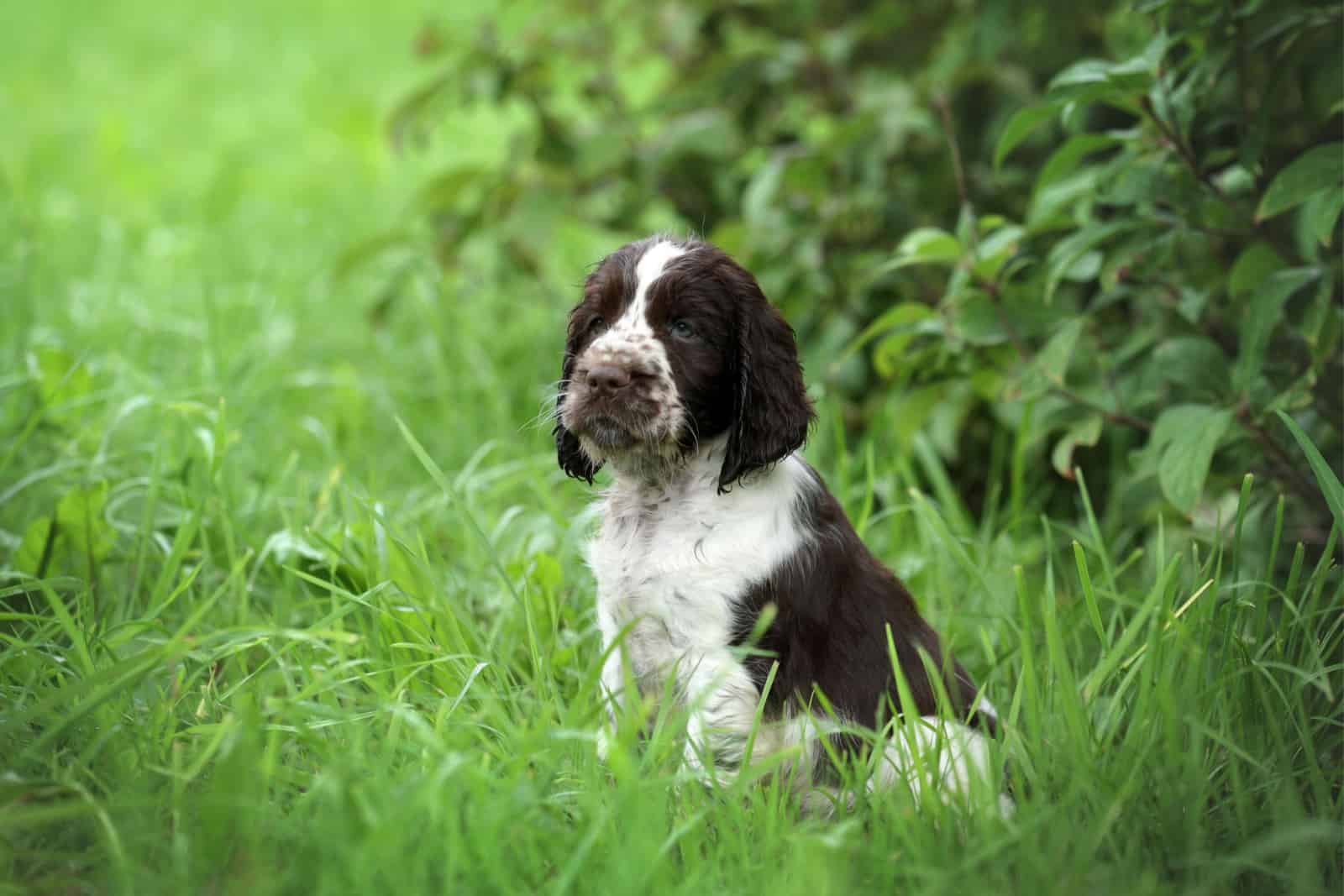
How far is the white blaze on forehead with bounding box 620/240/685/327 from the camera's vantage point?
2973mm

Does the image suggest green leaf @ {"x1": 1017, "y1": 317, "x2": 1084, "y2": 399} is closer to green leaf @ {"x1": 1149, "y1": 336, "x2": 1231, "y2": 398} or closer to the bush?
the bush

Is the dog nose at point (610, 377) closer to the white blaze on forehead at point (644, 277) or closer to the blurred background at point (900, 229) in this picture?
the white blaze on forehead at point (644, 277)

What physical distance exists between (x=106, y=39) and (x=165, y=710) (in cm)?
1300

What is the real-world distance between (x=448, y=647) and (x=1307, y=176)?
243 centimetres

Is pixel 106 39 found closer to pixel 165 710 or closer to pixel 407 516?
pixel 407 516

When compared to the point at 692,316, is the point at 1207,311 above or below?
below

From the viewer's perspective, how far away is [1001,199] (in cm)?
535

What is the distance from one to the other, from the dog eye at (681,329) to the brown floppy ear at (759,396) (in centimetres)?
12

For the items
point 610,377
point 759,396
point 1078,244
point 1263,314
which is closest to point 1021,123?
point 1078,244

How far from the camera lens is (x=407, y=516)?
164 inches

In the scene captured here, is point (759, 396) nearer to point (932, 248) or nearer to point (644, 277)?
point (644, 277)

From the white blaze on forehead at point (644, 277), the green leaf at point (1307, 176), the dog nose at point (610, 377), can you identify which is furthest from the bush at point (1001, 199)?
the dog nose at point (610, 377)

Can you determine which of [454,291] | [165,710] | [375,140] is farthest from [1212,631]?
[375,140]

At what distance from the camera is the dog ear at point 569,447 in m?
3.23
